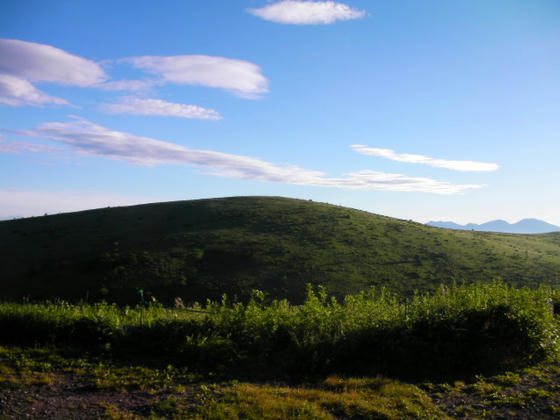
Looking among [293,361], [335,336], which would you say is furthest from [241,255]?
[293,361]

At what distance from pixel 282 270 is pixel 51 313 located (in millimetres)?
22151

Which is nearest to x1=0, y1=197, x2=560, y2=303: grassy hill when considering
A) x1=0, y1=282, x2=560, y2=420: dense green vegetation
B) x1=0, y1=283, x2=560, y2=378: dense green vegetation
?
x1=0, y1=283, x2=560, y2=378: dense green vegetation

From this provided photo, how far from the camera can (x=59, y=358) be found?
848 cm

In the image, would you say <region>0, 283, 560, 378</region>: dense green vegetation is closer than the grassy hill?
Yes

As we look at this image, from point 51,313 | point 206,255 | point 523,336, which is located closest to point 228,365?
point 51,313

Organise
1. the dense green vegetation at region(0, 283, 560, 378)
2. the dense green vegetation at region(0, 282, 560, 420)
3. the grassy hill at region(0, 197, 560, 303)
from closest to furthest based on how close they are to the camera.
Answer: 1. the dense green vegetation at region(0, 282, 560, 420)
2. the dense green vegetation at region(0, 283, 560, 378)
3. the grassy hill at region(0, 197, 560, 303)

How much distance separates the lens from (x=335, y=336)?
8.77 metres

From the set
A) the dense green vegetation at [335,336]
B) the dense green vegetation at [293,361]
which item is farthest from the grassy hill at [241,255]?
the dense green vegetation at [293,361]

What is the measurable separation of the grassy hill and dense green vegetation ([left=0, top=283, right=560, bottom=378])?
559 inches

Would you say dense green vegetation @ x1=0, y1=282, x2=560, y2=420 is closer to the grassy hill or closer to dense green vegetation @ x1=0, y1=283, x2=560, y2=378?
dense green vegetation @ x1=0, y1=283, x2=560, y2=378

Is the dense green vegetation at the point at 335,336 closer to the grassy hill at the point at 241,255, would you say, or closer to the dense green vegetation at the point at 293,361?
the dense green vegetation at the point at 293,361

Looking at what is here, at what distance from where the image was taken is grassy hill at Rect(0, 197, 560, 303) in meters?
29.1

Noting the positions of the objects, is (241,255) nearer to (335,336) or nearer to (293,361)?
(335,336)

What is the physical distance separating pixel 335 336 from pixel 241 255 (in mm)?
26122
